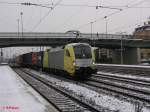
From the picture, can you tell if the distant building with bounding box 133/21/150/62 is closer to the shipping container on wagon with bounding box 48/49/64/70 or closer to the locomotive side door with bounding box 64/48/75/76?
the shipping container on wagon with bounding box 48/49/64/70

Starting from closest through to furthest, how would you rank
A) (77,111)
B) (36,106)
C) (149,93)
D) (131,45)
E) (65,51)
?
(77,111) < (36,106) < (149,93) < (65,51) < (131,45)

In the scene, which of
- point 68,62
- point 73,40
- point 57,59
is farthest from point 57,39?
point 68,62

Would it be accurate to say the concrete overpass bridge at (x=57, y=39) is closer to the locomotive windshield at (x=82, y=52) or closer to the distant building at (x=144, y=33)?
the locomotive windshield at (x=82, y=52)

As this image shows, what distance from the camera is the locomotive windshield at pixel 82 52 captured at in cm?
2442

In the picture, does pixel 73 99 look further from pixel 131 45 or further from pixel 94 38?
pixel 131 45

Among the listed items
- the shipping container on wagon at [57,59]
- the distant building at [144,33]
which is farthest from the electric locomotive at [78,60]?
the distant building at [144,33]

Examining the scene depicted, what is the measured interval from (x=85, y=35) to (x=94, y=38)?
213cm

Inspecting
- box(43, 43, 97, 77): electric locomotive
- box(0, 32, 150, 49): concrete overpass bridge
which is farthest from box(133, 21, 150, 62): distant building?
box(43, 43, 97, 77): electric locomotive

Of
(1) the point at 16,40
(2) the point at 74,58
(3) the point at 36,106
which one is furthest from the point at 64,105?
(1) the point at 16,40

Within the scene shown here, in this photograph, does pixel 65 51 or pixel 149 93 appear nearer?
pixel 149 93

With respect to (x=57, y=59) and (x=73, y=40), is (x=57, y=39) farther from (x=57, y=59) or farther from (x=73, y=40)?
(x=57, y=59)

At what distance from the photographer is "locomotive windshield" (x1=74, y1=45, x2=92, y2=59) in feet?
80.1

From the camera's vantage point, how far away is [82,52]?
24656mm

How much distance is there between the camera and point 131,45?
245 feet
